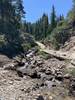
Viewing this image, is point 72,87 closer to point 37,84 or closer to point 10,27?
point 37,84

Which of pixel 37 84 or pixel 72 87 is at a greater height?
pixel 37 84

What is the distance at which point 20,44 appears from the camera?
57.4 m

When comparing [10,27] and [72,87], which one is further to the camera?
[10,27]

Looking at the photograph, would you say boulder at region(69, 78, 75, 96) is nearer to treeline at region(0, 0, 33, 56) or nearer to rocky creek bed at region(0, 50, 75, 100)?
rocky creek bed at region(0, 50, 75, 100)

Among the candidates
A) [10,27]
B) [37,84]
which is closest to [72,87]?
[37,84]

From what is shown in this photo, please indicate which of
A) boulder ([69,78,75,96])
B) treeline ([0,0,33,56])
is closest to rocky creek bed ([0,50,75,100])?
boulder ([69,78,75,96])

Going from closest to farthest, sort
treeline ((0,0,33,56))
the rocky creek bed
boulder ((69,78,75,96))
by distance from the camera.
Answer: the rocky creek bed
boulder ((69,78,75,96))
treeline ((0,0,33,56))

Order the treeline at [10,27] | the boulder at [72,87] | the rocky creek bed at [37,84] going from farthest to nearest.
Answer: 1. the treeline at [10,27]
2. the boulder at [72,87]
3. the rocky creek bed at [37,84]

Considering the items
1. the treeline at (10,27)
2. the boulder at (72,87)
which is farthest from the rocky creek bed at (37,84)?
the treeline at (10,27)

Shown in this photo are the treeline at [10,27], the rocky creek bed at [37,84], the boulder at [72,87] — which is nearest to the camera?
the rocky creek bed at [37,84]

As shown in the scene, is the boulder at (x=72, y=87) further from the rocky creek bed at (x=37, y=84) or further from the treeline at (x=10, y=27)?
the treeline at (x=10, y=27)

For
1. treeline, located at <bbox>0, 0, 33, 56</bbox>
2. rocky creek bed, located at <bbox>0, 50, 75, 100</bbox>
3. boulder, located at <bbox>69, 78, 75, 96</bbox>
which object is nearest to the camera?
rocky creek bed, located at <bbox>0, 50, 75, 100</bbox>

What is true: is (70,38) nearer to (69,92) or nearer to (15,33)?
(15,33)

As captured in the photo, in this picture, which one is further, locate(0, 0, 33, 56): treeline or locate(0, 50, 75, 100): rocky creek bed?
locate(0, 0, 33, 56): treeline
